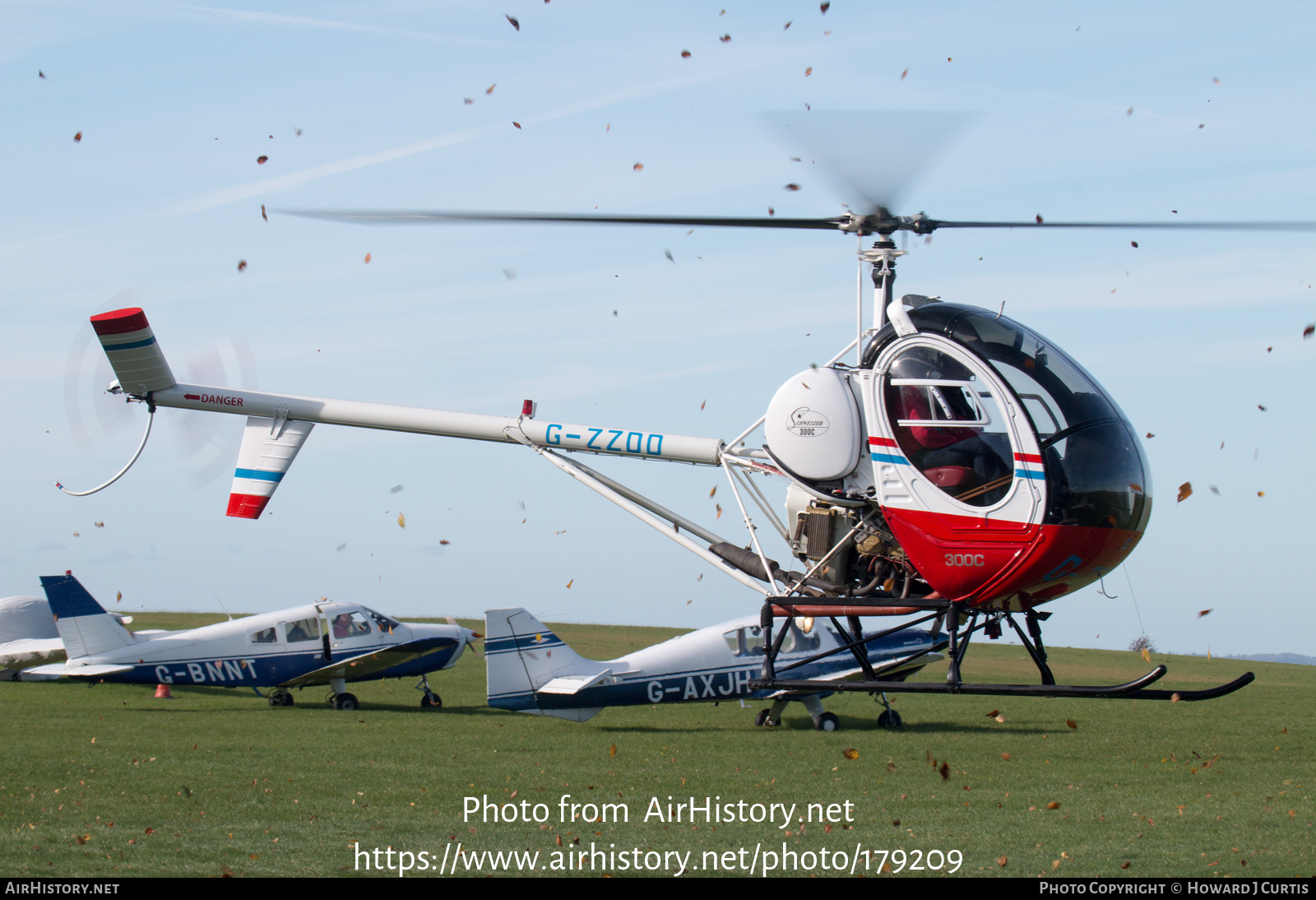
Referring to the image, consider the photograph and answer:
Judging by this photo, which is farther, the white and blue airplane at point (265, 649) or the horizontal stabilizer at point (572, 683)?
the white and blue airplane at point (265, 649)

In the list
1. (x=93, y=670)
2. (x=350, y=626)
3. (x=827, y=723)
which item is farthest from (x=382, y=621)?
(x=827, y=723)

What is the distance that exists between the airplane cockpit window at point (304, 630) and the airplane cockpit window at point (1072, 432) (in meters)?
16.5

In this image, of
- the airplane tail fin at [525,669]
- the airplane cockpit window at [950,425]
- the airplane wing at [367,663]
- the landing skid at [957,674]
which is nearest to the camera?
the landing skid at [957,674]

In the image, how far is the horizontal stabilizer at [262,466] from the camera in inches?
492

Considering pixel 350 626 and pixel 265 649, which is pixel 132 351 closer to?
pixel 265 649

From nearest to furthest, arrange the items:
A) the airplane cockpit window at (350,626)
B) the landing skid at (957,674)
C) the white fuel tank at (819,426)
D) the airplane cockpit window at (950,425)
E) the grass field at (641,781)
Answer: the landing skid at (957,674) < the airplane cockpit window at (950,425) < the white fuel tank at (819,426) < the grass field at (641,781) < the airplane cockpit window at (350,626)

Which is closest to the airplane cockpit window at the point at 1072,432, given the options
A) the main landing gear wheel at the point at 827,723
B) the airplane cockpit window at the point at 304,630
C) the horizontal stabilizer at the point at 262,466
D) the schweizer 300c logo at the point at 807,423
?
the schweizer 300c logo at the point at 807,423

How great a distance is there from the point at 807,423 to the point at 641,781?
6.68 metres

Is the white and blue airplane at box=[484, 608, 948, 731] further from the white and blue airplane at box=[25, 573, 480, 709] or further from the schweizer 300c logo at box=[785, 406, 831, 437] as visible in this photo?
the schweizer 300c logo at box=[785, 406, 831, 437]

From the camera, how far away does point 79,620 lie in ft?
65.8

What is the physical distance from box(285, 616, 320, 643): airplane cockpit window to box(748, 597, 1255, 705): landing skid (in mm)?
14650

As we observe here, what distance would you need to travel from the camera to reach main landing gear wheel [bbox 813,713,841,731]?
18.2 meters

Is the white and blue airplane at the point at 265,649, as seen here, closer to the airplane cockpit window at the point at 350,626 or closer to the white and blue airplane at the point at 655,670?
the airplane cockpit window at the point at 350,626

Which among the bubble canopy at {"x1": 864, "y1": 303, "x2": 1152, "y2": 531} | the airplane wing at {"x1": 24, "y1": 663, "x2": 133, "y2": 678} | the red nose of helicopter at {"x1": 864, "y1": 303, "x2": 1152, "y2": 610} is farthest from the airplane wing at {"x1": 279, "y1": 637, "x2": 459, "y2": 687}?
the bubble canopy at {"x1": 864, "y1": 303, "x2": 1152, "y2": 531}
